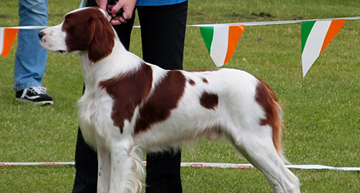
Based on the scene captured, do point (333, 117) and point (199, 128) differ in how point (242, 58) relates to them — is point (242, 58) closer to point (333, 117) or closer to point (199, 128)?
point (333, 117)

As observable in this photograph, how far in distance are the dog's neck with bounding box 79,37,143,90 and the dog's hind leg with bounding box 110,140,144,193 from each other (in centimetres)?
39

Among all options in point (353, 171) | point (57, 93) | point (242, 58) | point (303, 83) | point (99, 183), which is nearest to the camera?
point (99, 183)

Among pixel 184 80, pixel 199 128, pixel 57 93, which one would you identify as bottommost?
pixel 57 93

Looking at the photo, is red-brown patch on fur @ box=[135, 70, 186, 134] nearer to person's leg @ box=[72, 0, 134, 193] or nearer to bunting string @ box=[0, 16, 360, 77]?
person's leg @ box=[72, 0, 134, 193]

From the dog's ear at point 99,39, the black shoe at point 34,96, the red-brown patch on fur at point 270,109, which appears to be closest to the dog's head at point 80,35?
the dog's ear at point 99,39

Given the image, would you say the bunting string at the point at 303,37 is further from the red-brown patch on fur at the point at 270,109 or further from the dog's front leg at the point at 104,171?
the dog's front leg at the point at 104,171

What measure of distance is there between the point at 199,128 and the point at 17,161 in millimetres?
2100

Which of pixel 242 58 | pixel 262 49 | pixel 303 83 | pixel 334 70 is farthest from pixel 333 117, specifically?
pixel 262 49

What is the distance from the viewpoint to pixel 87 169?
13.0 feet

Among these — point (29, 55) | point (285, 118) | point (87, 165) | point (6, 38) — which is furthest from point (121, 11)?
point (29, 55)

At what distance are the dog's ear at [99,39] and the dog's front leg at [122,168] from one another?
1.68 feet

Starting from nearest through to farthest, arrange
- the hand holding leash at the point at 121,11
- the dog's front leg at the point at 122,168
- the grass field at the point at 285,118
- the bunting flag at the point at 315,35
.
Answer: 1. the dog's front leg at the point at 122,168
2. the hand holding leash at the point at 121,11
3. the grass field at the point at 285,118
4. the bunting flag at the point at 315,35

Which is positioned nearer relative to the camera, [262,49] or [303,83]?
[303,83]

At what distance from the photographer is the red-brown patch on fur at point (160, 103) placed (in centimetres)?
349
